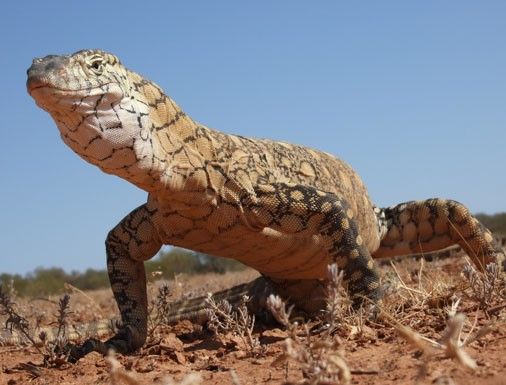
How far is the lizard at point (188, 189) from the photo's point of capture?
4855 mm

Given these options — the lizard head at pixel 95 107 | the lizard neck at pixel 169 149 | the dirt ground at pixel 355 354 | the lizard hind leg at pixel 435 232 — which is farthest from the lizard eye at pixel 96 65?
the lizard hind leg at pixel 435 232

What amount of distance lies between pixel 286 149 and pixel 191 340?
6.54 ft

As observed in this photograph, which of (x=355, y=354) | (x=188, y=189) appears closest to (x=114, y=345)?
(x=188, y=189)

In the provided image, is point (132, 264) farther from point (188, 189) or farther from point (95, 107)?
point (95, 107)

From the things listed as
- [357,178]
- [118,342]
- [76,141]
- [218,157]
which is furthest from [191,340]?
[357,178]

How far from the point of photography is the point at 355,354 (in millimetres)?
4121

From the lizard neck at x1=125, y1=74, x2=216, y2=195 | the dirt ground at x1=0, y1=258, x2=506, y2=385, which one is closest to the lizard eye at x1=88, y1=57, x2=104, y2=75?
the lizard neck at x1=125, y1=74, x2=216, y2=195

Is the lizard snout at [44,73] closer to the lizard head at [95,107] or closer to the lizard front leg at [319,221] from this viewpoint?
the lizard head at [95,107]

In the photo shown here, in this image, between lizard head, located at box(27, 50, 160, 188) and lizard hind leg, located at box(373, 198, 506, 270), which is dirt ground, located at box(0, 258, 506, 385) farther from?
lizard head, located at box(27, 50, 160, 188)

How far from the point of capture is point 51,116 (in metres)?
4.88

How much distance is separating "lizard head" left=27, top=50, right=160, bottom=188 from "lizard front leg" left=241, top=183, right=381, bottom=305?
1.07m

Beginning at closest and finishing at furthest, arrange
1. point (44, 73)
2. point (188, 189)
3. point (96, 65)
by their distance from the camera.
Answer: point (44, 73), point (96, 65), point (188, 189)

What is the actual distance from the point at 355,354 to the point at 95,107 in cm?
230

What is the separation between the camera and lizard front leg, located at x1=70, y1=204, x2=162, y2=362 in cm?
622
